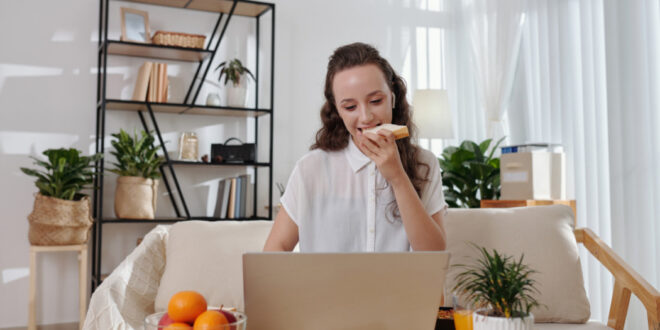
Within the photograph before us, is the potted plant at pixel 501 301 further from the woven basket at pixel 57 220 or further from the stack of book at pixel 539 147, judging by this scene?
the woven basket at pixel 57 220

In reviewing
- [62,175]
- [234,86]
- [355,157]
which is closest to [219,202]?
[234,86]

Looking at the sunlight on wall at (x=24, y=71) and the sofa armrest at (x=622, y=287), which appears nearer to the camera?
the sofa armrest at (x=622, y=287)

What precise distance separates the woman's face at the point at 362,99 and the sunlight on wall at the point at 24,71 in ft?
9.60

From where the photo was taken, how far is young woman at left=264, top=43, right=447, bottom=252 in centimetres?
148

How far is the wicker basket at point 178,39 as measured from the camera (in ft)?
12.4

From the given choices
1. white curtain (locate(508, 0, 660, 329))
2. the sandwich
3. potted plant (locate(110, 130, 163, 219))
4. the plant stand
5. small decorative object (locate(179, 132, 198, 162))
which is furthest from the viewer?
small decorative object (locate(179, 132, 198, 162))

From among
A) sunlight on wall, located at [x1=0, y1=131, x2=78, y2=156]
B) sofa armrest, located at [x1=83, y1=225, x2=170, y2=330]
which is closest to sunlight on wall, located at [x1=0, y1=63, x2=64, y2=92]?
sunlight on wall, located at [x1=0, y1=131, x2=78, y2=156]

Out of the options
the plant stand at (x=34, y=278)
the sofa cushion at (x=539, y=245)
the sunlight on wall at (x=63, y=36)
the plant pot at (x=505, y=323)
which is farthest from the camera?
the sunlight on wall at (x=63, y=36)

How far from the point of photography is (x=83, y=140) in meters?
3.85

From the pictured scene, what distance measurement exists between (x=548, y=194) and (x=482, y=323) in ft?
8.13

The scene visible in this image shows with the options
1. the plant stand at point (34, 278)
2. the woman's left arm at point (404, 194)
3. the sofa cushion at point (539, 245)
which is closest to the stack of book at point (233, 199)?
the plant stand at point (34, 278)

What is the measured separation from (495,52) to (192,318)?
11.6 feet

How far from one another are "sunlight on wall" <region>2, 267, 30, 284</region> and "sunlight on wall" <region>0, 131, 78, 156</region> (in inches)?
28.9

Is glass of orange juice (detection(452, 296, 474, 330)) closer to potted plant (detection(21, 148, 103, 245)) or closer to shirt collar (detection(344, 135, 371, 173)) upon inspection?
shirt collar (detection(344, 135, 371, 173))
